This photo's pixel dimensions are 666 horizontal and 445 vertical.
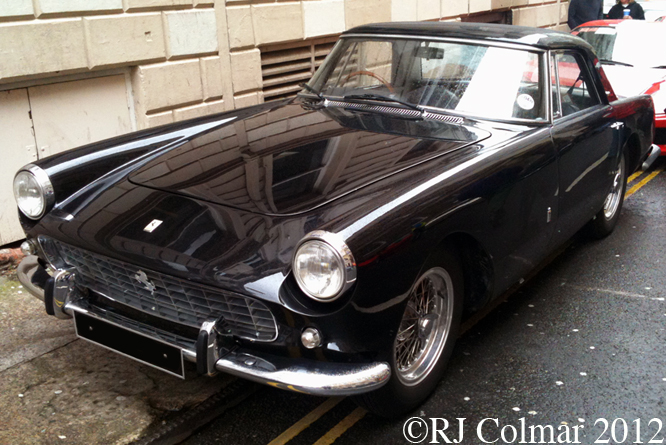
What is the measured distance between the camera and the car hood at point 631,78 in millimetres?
7824

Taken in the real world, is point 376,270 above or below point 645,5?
below

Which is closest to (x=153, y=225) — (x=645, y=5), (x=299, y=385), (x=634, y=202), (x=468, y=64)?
(x=299, y=385)

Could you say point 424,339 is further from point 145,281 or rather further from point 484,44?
point 484,44

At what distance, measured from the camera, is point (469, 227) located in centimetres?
319

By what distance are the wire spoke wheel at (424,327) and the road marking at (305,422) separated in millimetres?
417

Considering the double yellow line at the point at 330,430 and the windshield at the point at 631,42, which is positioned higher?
the windshield at the point at 631,42

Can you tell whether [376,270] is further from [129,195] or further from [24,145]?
[24,145]

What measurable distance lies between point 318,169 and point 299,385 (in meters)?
1.14

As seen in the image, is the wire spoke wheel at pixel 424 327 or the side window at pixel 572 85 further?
the side window at pixel 572 85

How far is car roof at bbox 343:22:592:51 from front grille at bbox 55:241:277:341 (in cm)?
233

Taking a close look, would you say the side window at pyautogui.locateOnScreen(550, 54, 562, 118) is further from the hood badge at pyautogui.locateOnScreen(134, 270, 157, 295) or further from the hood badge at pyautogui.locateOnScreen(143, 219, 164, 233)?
the hood badge at pyautogui.locateOnScreen(134, 270, 157, 295)

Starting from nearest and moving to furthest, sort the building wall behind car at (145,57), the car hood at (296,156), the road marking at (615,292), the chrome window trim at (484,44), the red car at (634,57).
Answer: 1. the car hood at (296,156)
2. the chrome window trim at (484,44)
3. the road marking at (615,292)
4. the building wall behind car at (145,57)
5. the red car at (634,57)

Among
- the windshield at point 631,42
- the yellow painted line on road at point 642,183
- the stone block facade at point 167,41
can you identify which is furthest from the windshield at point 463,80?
the windshield at point 631,42

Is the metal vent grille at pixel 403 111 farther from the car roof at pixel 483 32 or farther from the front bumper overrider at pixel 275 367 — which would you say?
the front bumper overrider at pixel 275 367
